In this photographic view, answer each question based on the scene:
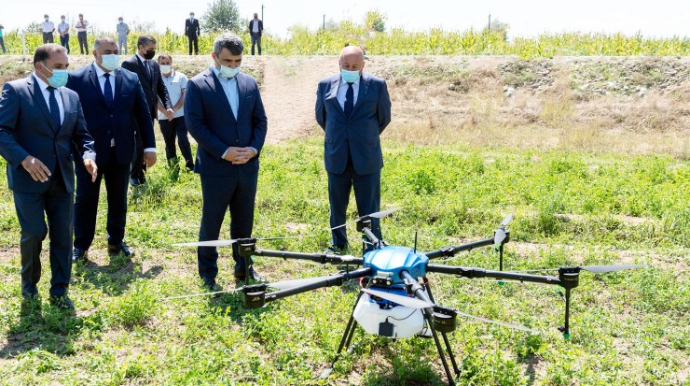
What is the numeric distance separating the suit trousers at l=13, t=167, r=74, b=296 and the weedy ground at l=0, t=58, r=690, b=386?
25 centimetres

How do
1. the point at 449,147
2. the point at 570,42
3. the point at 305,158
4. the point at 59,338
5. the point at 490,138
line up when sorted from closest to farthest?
the point at 59,338 < the point at 305,158 < the point at 449,147 < the point at 490,138 < the point at 570,42

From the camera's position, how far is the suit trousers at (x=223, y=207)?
5379mm

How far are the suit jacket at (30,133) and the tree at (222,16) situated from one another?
33182 millimetres

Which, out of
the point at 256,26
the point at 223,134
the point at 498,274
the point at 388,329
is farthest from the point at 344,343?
the point at 256,26

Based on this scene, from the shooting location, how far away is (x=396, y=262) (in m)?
3.54

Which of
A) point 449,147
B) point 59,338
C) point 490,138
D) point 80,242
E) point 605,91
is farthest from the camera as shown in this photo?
point 605,91

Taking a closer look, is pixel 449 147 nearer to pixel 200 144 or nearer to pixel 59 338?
pixel 200 144

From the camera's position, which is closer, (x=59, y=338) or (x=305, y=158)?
(x=59, y=338)

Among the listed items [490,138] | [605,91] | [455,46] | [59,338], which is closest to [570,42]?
[455,46]

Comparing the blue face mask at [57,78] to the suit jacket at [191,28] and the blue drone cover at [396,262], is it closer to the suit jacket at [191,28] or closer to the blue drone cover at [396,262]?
the blue drone cover at [396,262]

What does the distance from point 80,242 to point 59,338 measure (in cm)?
184

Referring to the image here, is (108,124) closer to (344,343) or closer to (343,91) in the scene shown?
(343,91)

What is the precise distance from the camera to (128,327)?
4836mm

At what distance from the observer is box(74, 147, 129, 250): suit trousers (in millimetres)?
6156
